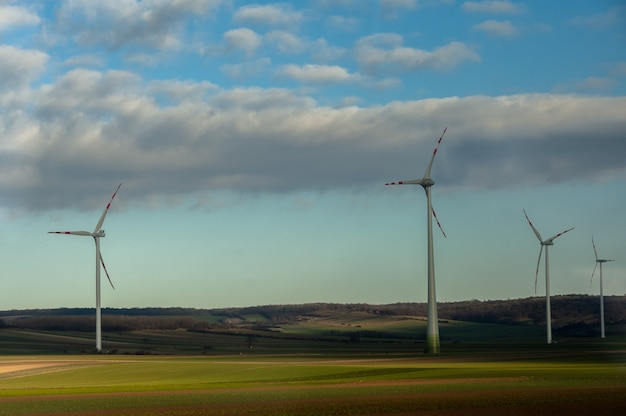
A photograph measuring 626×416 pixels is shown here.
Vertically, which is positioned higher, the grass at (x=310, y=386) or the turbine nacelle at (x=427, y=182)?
the turbine nacelle at (x=427, y=182)

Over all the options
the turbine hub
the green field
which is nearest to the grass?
the green field

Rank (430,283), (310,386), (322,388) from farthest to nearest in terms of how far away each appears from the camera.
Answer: (430,283), (310,386), (322,388)

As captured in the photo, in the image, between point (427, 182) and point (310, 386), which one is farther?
point (427, 182)

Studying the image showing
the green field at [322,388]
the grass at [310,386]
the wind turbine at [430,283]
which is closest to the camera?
the green field at [322,388]

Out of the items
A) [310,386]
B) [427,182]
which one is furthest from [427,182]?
[310,386]

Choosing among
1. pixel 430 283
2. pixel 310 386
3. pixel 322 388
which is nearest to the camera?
pixel 322 388

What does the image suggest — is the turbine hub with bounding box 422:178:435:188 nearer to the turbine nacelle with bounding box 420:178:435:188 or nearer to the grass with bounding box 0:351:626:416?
the turbine nacelle with bounding box 420:178:435:188

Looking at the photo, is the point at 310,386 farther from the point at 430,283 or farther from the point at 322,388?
the point at 430,283

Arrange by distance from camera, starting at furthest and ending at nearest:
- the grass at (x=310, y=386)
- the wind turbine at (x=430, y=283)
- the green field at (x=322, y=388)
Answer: the wind turbine at (x=430, y=283)
the grass at (x=310, y=386)
the green field at (x=322, y=388)

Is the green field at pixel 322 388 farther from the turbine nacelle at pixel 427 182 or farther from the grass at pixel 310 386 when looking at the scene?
the turbine nacelle at pixel 427 182

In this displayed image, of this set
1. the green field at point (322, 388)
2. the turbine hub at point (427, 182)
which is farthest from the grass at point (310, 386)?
the turbine hub at point (427, 182)

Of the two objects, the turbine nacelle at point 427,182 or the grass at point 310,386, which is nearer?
the grass at point 310,386

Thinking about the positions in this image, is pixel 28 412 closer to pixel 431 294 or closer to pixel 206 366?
pixel 206 366

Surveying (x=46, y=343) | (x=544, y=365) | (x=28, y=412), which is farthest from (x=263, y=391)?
(x=46, y=343)
